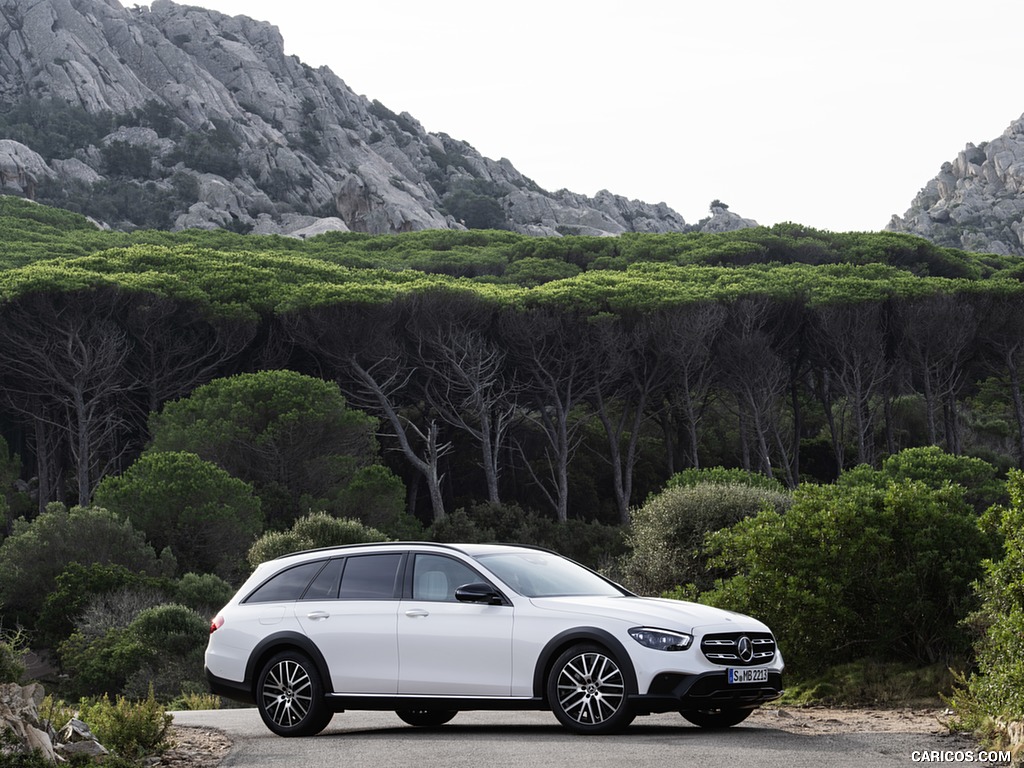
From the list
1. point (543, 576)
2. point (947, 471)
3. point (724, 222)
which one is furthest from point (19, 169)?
point (543, 576)

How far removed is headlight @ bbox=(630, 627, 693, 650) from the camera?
9.01 m

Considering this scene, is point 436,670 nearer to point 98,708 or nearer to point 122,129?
point 98,708

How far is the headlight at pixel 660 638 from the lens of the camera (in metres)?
9.01

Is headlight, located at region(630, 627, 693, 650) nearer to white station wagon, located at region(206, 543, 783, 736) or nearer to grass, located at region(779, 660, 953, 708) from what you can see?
white station wagon, located at region(206, 543, 783, 736)

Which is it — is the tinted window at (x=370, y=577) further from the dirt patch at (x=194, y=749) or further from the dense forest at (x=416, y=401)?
the dense forest at (x=416, y=401)

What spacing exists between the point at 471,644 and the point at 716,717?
6.85 feet

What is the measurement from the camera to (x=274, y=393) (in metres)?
39.5

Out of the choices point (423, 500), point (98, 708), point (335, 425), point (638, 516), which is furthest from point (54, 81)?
point (98, 708)

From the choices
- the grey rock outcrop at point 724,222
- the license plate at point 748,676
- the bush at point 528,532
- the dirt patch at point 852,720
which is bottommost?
the dirt patch at point 852,720

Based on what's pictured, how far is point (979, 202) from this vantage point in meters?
141

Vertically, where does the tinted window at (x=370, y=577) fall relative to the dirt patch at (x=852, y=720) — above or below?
above

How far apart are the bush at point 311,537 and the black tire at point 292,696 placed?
20.8 metres

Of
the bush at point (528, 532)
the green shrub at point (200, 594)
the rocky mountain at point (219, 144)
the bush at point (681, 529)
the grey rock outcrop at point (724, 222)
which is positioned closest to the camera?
the bush at point (681, 529)

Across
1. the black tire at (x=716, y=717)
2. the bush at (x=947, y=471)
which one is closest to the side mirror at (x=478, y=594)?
the black tire at (x=716, y=717)
